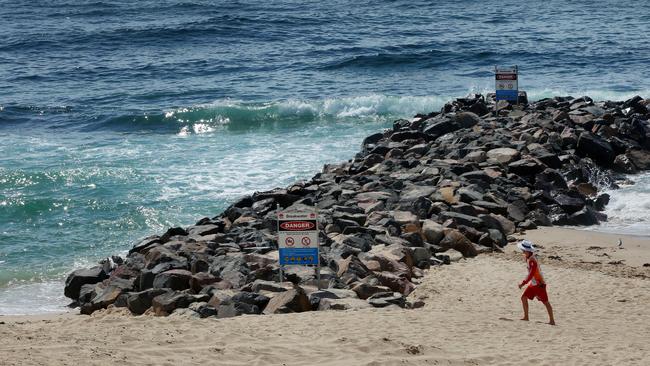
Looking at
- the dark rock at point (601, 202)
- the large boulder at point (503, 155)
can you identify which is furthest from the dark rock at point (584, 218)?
the large boulder at point (503, 155)

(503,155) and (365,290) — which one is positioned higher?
(365,290)

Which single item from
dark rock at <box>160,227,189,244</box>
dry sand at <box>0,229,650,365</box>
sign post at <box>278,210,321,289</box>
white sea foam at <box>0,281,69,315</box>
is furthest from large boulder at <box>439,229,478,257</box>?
white sea foam at <box>0,281,69,315</box>

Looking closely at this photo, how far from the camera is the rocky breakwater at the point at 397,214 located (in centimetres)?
1452

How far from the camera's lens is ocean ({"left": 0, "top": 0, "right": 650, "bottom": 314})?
73.0ft

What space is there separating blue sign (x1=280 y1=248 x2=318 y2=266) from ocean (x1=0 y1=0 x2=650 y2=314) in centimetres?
381

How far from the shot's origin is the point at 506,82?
1076 inches

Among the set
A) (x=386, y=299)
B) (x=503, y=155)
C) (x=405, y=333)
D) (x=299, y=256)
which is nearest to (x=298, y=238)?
(x=299, y=256)

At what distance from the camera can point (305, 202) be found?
1978cm

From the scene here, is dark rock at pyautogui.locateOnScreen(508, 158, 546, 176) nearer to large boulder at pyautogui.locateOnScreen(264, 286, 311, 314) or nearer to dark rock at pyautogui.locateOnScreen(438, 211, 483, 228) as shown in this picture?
dark rock at pyautogui.locateOnScreen(438, 211, 483, 228)

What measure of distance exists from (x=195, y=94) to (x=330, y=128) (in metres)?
7.36

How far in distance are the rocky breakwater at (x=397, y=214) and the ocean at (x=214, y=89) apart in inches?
46.0

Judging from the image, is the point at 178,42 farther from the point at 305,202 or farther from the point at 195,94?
the point at 305,202

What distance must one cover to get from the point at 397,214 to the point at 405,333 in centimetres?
553

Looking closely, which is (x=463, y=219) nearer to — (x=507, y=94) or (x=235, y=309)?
(x=235, y=309)
